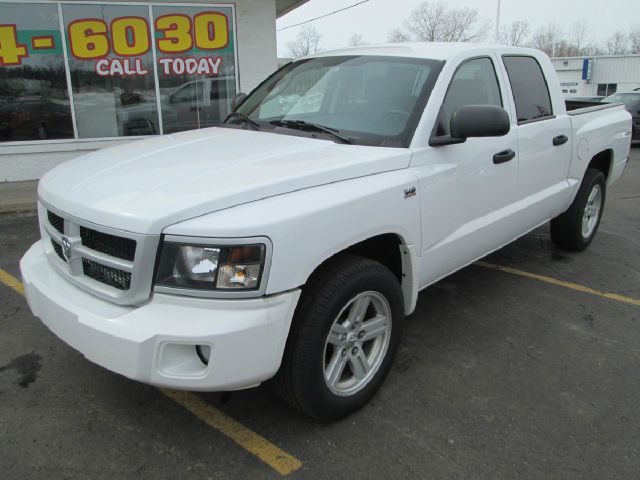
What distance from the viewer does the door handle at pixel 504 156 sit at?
12.3 ft

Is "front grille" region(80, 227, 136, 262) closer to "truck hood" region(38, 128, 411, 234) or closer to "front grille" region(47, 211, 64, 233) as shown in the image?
"truck hood" region(38, 128, 411, 234)

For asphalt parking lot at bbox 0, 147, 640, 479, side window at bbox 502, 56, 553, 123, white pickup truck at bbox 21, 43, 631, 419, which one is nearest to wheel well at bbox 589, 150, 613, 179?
side window at bbox 502, 56, 553, 123

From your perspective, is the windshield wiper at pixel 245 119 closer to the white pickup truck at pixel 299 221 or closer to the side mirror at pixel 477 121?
the white pickup truck at pixel 299 221

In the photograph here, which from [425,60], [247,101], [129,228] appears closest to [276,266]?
[129,228]

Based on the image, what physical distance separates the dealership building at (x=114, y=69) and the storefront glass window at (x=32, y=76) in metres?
0.01

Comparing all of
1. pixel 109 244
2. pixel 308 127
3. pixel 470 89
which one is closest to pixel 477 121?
pixel 470 89

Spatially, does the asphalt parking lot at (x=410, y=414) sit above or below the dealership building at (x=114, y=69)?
below

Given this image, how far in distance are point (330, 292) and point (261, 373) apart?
1.62 ft

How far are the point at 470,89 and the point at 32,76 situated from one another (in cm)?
785

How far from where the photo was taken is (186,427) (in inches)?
112

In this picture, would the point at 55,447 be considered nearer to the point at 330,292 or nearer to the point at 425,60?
the point at 330,292

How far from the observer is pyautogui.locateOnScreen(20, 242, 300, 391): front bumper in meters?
2.21

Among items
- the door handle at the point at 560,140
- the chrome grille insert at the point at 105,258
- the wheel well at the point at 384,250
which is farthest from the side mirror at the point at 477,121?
the chrome grille insert at the point at 105,258

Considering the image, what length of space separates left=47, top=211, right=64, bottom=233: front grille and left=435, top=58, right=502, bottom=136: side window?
2114 millimetres
